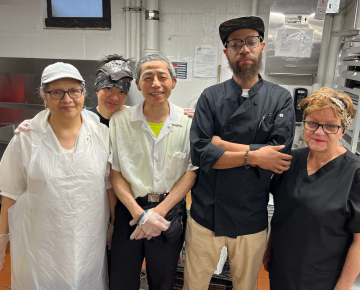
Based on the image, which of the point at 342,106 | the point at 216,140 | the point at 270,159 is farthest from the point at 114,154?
the point at 342,106

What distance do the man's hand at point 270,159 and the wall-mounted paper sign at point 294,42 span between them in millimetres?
2288

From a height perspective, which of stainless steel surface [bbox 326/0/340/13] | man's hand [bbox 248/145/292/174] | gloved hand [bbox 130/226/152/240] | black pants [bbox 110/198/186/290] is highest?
stainless steel surface [bbox 326/0/340/13]

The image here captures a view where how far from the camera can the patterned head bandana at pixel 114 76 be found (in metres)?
1.81

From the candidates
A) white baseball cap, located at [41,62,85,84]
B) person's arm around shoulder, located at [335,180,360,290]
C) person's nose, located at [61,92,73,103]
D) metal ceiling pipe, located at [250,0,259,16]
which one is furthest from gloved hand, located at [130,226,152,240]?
metal ceiling pipe, located at [250,0,259,16]

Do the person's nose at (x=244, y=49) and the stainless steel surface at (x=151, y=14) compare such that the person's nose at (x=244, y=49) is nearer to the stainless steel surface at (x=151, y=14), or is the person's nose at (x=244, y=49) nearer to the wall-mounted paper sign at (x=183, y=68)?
the wall-mounted paper sign at (x=183, y=68)

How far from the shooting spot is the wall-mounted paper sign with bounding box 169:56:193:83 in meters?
3.61

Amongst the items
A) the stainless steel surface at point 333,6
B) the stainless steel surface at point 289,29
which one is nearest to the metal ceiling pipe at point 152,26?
the stainless steel surface at point 289,29

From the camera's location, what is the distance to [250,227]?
1576mm

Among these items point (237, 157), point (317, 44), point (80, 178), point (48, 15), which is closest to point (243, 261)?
point (237, 157)

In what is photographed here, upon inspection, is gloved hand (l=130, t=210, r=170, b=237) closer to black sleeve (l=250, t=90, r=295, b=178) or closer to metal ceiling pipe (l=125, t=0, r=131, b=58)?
black sleeve (l=250, t=90, r=295, b=178)

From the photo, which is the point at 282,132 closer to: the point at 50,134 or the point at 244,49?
the point at 244,49

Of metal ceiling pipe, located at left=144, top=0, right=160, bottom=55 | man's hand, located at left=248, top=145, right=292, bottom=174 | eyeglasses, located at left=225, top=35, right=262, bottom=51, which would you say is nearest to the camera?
man's hand, located at left=248, top=145, right=292, bottom=174

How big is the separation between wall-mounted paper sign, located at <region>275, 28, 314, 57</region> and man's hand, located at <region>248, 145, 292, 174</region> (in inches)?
90.1

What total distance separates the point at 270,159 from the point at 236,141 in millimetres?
214
